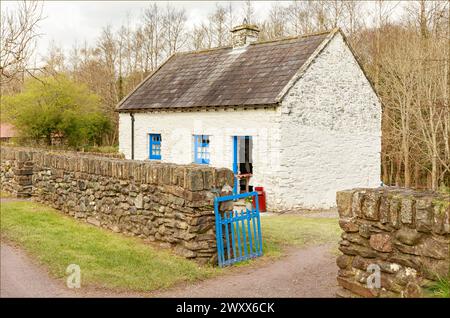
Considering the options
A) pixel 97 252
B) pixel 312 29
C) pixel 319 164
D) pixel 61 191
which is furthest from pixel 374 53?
pixel 97 252

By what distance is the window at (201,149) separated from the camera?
17.9 m

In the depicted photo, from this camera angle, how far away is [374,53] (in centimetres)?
2762

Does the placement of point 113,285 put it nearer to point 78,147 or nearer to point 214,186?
point 214,186

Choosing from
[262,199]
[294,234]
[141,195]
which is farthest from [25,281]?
[262,199]

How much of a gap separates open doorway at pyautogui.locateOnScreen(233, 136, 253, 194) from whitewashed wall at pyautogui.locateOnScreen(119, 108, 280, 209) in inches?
8.1

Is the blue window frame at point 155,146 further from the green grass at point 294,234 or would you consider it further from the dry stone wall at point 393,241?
the dry stone wall at point 393,241

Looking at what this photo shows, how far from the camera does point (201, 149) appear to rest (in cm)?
1811

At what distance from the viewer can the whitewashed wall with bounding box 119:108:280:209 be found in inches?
614

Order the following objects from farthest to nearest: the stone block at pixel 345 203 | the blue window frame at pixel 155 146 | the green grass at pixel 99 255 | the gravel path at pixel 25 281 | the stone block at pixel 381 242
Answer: the blue window frame at pixel 155 146 → the green grass at pixel 99 255 → the gravel path at pixel 25 281 → the stone block at pixel 345 203 → the stone block at pixel 381 242

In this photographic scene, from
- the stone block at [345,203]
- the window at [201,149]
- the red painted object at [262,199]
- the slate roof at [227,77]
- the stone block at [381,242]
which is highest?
the slate roof at [227,77]

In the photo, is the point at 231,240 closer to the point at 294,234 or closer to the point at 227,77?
the point at 294,234

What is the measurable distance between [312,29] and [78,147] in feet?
60.6

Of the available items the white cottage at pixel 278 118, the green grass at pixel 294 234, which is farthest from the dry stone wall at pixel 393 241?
the white cottage at pixel 278 118

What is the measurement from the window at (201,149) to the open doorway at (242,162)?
1.42 meters
